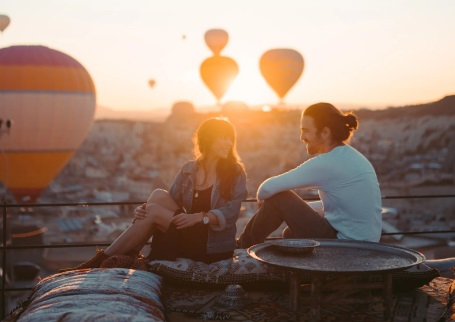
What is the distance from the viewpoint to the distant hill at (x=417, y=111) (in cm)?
3500

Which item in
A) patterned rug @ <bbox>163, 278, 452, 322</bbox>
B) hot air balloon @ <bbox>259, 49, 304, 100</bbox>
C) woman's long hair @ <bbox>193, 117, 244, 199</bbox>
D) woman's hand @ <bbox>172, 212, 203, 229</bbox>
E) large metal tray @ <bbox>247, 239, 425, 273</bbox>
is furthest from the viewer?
hot air balloon @ <bbox>259, 49, 304, 100</bbox>

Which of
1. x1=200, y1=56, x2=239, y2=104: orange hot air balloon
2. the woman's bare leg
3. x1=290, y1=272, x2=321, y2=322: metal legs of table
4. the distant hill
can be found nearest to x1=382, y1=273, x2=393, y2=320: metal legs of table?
x1=290, y1=272, x2=321, y2=322: metal legs of table

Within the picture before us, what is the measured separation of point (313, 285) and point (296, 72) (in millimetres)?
31614

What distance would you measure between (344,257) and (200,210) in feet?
4.62

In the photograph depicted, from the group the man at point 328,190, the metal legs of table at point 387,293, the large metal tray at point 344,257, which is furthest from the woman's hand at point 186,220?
the metal legs of table at point 387,293

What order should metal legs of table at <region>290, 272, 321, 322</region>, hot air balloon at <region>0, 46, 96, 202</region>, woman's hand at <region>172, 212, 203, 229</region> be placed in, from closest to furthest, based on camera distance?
1. metal legs of table at <region>290, 272, 321, 322</region>
2. woman's hand at <region>172, 212, 203, 229</region>
3. hot air balloon at <region>0, 46, 96, 202</region>

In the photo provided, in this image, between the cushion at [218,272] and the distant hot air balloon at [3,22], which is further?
the distant hot air balloon at [3,22]

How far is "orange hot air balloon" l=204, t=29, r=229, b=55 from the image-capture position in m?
39.3

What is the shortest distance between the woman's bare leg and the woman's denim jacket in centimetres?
17

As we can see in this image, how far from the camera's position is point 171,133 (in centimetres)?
4628

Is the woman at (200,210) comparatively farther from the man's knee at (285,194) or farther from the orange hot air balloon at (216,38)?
the orange hot air balloon at (216,38)

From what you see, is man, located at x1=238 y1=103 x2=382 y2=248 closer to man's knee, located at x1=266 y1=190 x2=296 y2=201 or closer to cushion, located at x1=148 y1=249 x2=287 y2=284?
man's knee, located at x1=266 y1=190 x2=296 y2=201

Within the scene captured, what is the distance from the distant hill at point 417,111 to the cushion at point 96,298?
34.3 metres

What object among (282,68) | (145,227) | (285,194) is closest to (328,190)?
(285,194)
